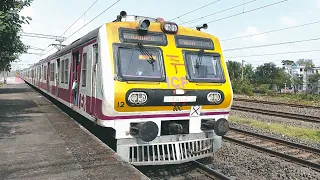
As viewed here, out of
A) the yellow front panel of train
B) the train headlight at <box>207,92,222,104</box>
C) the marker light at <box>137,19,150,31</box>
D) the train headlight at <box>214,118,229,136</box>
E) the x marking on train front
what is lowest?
the train headlight at <box>214,118,229,136</box>

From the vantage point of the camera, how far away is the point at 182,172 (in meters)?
6.43

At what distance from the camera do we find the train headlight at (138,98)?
5.50 metres

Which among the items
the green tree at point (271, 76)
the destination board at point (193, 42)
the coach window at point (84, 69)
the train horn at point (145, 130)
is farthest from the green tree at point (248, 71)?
the train horn at point (145, 130)

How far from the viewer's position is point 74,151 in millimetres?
5754

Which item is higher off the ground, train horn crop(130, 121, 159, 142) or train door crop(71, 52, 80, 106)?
train door crop(71, 52, 80, 106)

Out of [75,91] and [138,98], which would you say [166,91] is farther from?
[75,91]

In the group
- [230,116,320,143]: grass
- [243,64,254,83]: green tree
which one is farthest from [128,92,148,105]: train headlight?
[243,64,254,83]: green tree

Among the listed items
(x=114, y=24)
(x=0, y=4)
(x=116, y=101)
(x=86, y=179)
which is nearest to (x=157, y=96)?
(x=116, y=101)

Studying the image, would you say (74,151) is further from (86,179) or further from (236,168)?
(236,168)

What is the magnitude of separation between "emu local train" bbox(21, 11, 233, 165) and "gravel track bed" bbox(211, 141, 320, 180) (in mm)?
687

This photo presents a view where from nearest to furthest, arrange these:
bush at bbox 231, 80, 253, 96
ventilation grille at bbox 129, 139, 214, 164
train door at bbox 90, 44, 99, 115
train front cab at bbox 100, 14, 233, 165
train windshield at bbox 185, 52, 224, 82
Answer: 1. train front cab at bbox 100, 14, 233, 165
2. ventilation grille at bbox 129, 139, 214, 164
3. train door at bbox 90, 44, 99, 115
4. train windshield at bbox 185, 52, 224, 82
5. bush at bbox 231, 80, 253, 96

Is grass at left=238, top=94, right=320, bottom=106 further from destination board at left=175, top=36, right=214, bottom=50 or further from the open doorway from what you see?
the open doorway

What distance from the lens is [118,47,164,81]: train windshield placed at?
5.67 metres

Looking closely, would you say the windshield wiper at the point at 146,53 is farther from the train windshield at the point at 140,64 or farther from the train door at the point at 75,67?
the train door at the point at 75,67
